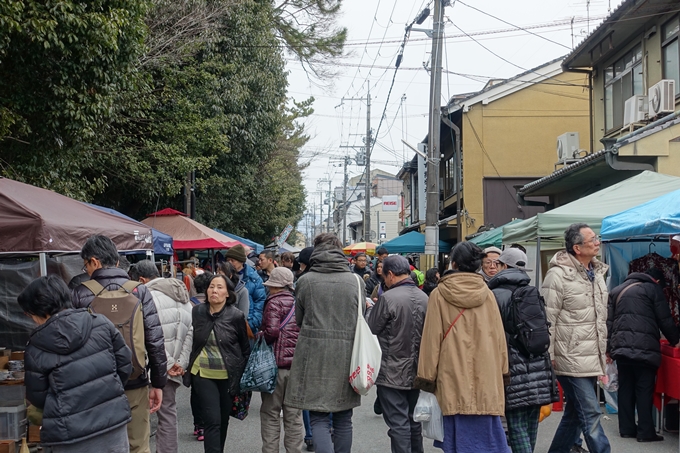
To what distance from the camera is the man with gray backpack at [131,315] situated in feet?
16.2

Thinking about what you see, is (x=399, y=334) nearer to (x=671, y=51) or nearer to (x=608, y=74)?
(x=671, y=51)

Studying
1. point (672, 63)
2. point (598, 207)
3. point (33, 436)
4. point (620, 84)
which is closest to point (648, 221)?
point (598, 207)

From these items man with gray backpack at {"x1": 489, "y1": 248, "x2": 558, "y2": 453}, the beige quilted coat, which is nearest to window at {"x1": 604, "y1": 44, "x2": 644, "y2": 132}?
the beige quilted coat

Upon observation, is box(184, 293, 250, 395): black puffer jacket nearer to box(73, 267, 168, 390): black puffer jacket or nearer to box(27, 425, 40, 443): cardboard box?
box(73, 267, 168, 390): black puffer jacket

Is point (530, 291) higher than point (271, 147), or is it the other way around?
point (271, 147)

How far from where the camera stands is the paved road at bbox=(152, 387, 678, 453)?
6930 millimetres

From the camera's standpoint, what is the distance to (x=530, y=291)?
530 cm

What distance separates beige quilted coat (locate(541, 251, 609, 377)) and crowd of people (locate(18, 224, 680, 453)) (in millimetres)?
12

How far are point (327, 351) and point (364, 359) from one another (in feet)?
0.98

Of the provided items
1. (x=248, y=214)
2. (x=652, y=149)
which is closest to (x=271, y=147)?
(x=248, y=214)

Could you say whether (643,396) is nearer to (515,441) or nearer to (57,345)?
(515,441)

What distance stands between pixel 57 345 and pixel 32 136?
6101 mm

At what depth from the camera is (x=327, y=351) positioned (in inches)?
208

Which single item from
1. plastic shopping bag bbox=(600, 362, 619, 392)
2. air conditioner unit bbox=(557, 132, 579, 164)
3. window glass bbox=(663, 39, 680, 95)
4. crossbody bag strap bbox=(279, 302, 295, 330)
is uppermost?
window glass bbox=(663, 39, 680, 95)
